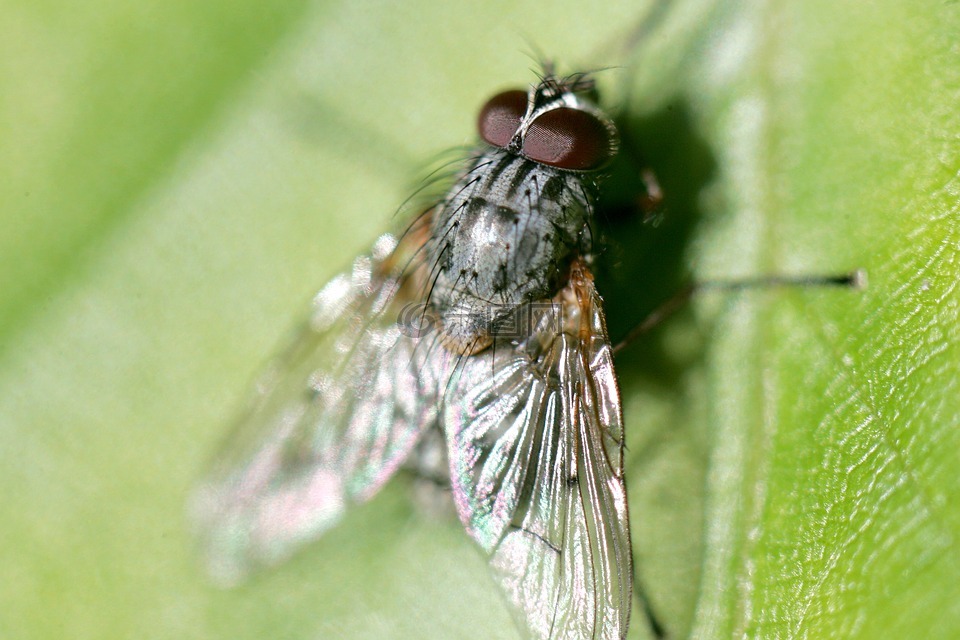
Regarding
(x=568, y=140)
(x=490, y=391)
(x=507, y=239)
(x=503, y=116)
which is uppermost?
(x=503, y=116)

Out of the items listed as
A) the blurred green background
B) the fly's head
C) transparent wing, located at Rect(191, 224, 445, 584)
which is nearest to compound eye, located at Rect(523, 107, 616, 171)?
the fly's head

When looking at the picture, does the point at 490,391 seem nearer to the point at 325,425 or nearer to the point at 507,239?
the point at 507,239

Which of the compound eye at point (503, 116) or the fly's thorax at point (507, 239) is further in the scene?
the compound eye at point (503, 116)

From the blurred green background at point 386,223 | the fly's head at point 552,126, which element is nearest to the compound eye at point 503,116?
the fly's head at point 552,126

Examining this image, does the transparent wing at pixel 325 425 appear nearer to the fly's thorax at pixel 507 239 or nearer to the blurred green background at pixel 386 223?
the blurred green background at pixel 386 223

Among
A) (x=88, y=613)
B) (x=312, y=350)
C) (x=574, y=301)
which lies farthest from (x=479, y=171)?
(x=88, y=613)

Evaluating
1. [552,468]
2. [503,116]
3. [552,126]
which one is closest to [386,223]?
[503,116]
